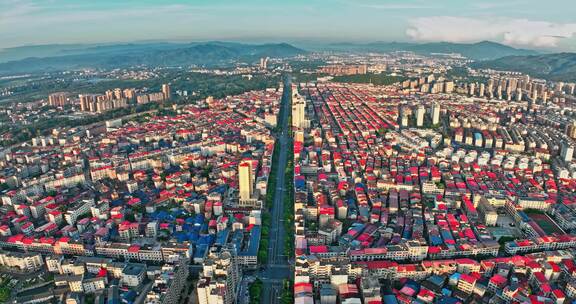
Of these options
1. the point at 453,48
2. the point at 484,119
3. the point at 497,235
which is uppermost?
the point at 453,48

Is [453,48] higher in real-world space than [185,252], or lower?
higher

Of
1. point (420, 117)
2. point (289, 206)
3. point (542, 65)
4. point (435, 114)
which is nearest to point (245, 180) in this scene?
point (289, 206)

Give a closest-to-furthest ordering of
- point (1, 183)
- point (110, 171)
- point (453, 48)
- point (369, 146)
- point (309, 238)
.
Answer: point (309, 238), point (1, 183), point (110, 171), point (369, 146), point (453, 48)

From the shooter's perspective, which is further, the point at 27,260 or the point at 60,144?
the point at 60,144

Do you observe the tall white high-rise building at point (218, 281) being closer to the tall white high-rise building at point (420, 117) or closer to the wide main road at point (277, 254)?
the wide main road at point (277, 254)

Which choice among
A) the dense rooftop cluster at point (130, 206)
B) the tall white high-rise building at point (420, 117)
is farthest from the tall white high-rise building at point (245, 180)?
the tall white high-rise building at point (420, 117)

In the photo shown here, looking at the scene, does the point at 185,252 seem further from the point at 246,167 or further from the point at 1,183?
the point at 1,183

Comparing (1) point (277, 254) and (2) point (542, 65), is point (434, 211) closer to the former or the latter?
(1) point (277, 254)

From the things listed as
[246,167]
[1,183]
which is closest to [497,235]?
[246,167]
